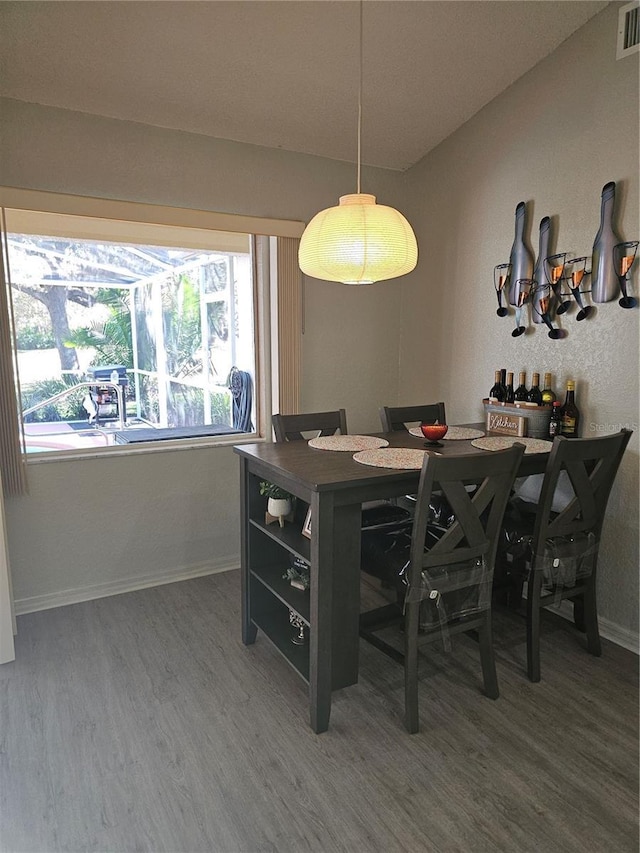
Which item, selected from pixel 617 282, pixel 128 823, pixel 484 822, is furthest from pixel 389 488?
pixel 617 282

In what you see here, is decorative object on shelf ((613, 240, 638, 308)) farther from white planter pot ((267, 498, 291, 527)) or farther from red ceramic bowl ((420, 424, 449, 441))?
white planter pot ((267, 498, 291, 527))

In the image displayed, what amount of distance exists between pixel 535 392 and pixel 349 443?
109 centimetres

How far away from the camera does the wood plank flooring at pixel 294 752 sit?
161 cm

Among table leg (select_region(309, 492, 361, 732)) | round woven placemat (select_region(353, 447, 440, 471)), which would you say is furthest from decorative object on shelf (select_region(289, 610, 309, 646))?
round woven placemat (select_region(353, 447, 440, 471))

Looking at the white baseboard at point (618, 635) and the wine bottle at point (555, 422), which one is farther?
the wine bottle at point (555, 422)

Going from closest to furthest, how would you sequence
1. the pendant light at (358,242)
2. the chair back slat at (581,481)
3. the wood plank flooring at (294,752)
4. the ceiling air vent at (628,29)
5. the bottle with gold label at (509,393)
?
the wood plank flooring at (294,752) → the pendant light at (358,242) → the chair back slat at (581,481) → the ceiling air vent at (628,29) → the bottle with gold label at (509,393)

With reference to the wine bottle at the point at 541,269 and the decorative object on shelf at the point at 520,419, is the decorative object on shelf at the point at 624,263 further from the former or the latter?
the decorative object on shelf at the point at 520,419

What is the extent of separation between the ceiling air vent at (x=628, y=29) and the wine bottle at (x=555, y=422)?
161 cm

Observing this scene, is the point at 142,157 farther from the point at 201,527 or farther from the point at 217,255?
the point at 201,527

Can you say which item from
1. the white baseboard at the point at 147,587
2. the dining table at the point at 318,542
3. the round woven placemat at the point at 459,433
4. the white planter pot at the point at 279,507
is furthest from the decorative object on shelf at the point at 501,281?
the white planter pot at the point at 279,507

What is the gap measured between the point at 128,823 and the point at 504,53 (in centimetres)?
357

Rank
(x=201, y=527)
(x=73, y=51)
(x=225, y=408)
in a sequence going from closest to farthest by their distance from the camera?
1. (x=73, y=51)
2. (x=201, y=527)
3. (x=225, y=408)

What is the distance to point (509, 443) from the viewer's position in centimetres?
254

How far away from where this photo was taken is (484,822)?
5.38 feet
